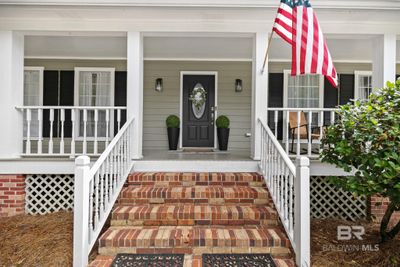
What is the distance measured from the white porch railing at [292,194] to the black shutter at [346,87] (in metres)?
4.18

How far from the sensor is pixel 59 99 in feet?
23.5

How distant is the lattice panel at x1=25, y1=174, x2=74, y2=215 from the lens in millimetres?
4652

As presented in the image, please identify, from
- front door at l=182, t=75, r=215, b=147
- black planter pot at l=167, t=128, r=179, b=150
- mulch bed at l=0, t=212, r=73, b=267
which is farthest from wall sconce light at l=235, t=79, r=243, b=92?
mulch bed at l=0, t=212, r=73, b=267

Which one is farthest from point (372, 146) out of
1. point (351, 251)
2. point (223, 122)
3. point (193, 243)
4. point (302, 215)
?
point (223, 122)

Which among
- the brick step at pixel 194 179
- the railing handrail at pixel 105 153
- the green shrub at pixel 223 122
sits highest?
the green shrub at pixel 223 122

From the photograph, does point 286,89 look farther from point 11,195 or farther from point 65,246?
point 11,195

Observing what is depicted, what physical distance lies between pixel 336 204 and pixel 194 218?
8.81 ft

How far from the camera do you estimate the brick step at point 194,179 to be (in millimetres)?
4371

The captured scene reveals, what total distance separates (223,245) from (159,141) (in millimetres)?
4611

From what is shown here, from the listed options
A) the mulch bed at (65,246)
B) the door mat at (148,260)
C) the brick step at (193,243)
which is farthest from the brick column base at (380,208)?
the door mat at (148,260)

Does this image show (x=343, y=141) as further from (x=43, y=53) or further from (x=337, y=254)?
(x=43, y=53)

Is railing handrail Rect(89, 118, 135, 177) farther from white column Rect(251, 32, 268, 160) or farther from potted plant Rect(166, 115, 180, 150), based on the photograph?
potted plant Rect(166, 115, 180, 150)

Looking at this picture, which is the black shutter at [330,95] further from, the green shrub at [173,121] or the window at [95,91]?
the window at [95,91]

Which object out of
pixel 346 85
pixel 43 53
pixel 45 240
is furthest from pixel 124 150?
pixel 346 85
